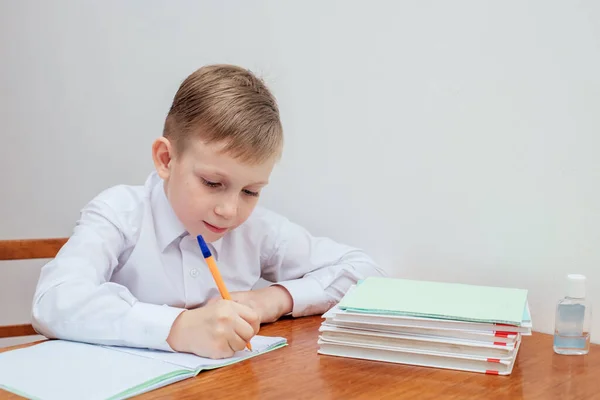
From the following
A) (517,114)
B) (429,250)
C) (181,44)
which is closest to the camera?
(517,114)

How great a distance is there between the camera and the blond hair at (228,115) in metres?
1.06

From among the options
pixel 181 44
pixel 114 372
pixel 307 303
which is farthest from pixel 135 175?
pixel 114 372

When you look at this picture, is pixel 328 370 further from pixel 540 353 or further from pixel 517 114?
pixel 517 114

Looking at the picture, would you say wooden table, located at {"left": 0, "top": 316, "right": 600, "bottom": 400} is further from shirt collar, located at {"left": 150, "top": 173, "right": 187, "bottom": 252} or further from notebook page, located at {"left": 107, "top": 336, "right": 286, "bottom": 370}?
shirt collar, located at {"left": 150, "top": 173, "right": 187, "bottom": 252}

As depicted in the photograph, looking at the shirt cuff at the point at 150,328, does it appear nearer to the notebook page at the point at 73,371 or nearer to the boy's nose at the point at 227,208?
the notebook page at the point at 73,371

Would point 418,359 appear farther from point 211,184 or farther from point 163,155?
point 163,155

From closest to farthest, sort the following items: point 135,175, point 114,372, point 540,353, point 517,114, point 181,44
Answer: point 114,372 < point 540,353 < point 517,114 < point 181,44 < point 135,175

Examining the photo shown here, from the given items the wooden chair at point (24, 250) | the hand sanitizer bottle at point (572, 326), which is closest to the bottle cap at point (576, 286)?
the hand sanitizer bottle at point (572, 326)

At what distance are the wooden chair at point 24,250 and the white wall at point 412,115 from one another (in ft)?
1.31

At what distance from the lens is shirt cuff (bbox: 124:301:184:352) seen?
94 cm

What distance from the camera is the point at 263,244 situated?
1.34 meters

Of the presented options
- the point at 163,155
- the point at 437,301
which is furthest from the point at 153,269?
the point at 437,301

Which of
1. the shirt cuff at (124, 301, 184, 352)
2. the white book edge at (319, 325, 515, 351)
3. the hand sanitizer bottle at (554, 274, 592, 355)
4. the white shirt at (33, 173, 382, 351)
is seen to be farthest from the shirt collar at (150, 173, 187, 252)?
the hand sanitizer bottle at (554, 274, 592, 355)

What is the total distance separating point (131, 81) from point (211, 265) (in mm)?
893
